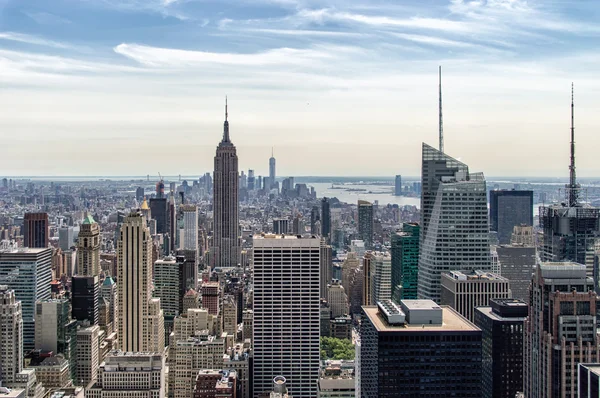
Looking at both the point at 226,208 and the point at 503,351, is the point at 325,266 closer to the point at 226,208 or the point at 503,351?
the point at 226,208

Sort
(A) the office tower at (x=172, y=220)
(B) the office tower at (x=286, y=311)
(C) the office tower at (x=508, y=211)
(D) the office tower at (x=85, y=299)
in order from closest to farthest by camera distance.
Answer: (B) the office tower at (x=286, y=311), (D) the office tower at (x=85, y=299), (C) the office tower at (x=508, y=211), (A) the office tower at (x=172, y=220)

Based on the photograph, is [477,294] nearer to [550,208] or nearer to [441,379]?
[550,208]

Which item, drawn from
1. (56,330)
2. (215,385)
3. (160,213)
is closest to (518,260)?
(215,385)

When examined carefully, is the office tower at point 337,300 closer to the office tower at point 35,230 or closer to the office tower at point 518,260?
the office tower at point 518,260

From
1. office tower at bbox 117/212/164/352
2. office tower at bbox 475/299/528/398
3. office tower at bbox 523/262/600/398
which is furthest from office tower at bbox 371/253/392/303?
office tower at bbox 523/262/600/398

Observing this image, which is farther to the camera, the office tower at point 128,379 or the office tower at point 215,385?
the office tower at point 215,385

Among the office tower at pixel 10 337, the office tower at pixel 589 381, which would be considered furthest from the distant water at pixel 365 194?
the office tower at pixel 589 381

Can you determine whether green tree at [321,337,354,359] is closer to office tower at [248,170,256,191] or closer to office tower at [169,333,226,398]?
office tower at [169,333,226,398]
